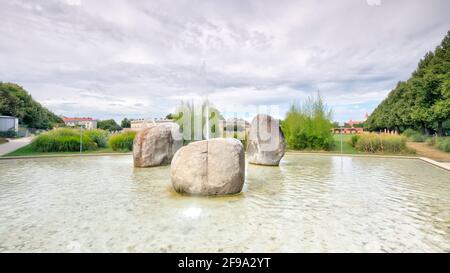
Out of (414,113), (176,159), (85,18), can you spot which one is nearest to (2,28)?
(85,18)

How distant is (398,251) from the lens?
233cm

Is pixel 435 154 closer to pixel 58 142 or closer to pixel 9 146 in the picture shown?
pixel 58 142

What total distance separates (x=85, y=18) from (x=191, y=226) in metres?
8.98

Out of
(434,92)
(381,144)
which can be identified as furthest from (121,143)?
(434,92)

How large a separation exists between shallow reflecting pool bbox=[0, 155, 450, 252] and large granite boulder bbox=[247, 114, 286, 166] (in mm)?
3220

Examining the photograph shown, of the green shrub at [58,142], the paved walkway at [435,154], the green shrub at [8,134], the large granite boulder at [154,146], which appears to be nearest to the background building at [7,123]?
the green shrub at [8,134]

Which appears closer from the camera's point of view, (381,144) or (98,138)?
(381,144)

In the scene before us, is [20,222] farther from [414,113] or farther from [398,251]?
[414,113]

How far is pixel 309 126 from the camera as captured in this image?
50.6 ft

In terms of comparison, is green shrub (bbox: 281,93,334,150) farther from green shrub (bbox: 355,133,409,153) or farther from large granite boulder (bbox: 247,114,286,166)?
large granite boulder (bbox: 247,114,286,166)

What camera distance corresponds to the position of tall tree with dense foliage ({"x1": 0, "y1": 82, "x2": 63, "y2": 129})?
2847 cm

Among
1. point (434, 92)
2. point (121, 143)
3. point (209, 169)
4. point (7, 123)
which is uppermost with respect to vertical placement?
point (434, 92)

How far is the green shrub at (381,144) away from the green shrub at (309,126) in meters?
1.89

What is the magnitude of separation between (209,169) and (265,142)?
4.98m
